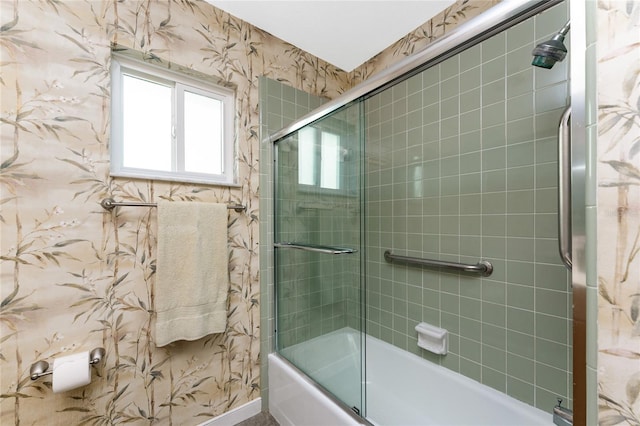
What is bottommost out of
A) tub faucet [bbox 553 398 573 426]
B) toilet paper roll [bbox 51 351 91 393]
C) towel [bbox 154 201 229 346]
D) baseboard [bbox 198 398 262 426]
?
baseboard [bbox 198 398 262 426]

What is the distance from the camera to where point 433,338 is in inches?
61.4

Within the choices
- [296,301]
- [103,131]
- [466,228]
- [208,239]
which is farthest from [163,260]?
[466,228]

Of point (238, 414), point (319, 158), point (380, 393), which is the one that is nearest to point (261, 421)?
point (238, 414)

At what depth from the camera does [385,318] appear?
1.87 meters

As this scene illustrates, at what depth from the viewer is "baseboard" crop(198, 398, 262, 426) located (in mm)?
1494

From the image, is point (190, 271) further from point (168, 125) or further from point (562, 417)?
point (562, 417)

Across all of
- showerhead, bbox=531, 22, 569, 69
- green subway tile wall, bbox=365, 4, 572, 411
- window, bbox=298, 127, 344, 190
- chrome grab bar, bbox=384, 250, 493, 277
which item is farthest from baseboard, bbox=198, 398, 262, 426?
showerhead, bbox=531, 22, 569, 69

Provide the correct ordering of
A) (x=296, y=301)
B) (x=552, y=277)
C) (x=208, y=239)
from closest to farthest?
(x=552, y=277), (x=208, y=239), (x=296, y=301)

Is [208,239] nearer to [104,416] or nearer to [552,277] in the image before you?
[104,416]

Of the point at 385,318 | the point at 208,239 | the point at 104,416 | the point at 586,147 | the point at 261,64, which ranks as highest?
the point at 261,64

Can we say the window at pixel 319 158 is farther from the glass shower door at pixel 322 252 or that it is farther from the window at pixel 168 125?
the window at pixel 168 125

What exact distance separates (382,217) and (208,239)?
3.71 ft

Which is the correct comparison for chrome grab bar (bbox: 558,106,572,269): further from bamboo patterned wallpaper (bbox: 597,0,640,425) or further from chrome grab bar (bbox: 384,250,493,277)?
chrome grab bar (bbox: 384,250,493,277)

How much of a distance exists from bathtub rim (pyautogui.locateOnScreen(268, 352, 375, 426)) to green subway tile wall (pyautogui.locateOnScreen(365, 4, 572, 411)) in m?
0.66
